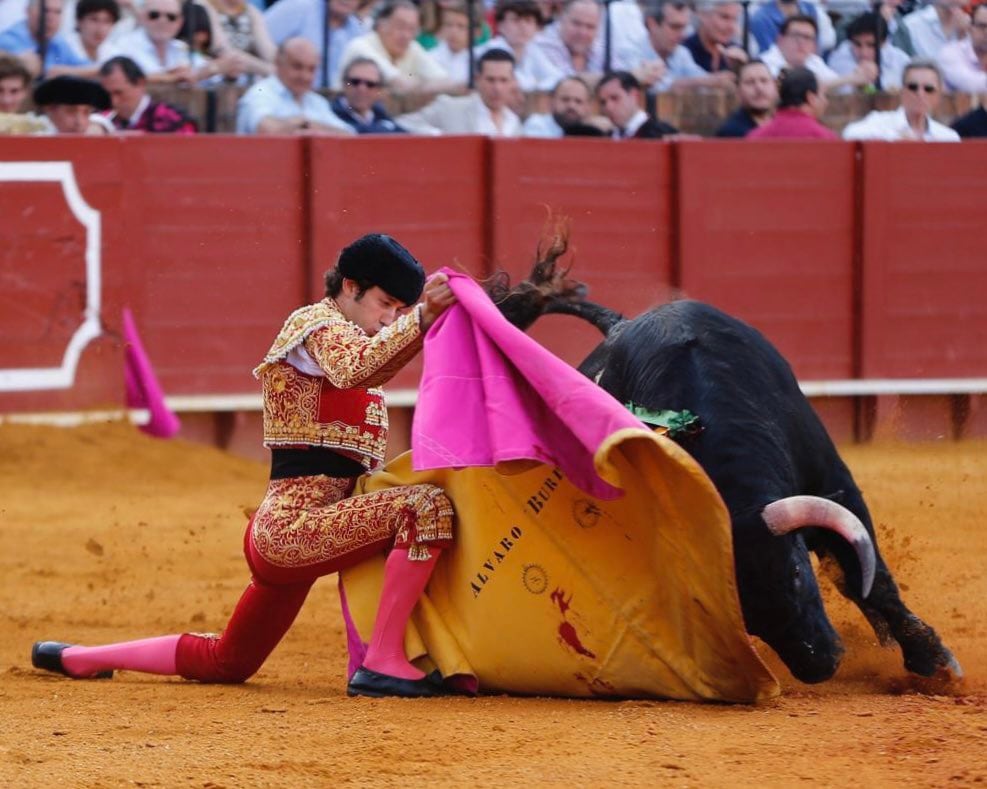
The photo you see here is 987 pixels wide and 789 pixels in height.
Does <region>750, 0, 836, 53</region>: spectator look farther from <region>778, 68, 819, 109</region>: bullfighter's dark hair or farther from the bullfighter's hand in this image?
the bullfighter's hand

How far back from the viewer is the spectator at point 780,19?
31.5ft

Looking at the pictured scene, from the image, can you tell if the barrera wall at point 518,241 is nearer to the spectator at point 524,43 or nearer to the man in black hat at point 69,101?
the man in black hat at point 69,101

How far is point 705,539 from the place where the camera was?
3518 millimetres

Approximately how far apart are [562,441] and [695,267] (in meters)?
5.34

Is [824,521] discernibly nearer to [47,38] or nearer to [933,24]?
[47,38]

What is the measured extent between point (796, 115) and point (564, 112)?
1.16 metres

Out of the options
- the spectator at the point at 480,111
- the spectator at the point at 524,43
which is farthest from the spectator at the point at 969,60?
the spectator at the point at 480,111

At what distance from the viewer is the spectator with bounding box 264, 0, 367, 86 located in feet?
27.4

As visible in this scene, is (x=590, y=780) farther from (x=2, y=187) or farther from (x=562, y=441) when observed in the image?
(x=2, y=187)

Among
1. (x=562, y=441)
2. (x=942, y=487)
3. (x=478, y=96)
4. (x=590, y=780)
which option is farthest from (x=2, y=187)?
(x=590, y=780)

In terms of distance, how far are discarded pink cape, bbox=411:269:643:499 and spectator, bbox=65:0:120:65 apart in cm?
467

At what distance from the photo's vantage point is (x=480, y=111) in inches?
335

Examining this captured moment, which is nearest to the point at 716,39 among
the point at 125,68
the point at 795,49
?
the point at 795,49

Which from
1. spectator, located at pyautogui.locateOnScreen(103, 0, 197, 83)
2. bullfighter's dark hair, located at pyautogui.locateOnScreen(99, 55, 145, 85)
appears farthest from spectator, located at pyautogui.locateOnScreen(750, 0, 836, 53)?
bullfighter's dark hair, located at pyautogui.locateOnScreen(99, 55, 145, 85)
